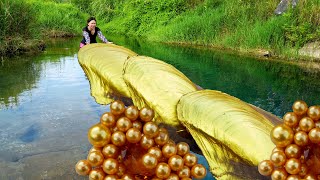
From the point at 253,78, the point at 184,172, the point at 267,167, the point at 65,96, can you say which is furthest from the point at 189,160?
the point at 253,78

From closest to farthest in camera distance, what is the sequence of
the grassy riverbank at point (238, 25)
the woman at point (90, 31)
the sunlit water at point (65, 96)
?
the sunlit water at point (65, 96) < the woman at point (90, 31) < the grassy riverbank at point (238, 25)

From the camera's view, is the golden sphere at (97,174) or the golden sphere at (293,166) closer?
the golden sphere at (293,166)

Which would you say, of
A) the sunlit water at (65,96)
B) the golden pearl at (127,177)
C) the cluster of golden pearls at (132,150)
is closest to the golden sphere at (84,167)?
the cluster of golden pearls at (132,150)

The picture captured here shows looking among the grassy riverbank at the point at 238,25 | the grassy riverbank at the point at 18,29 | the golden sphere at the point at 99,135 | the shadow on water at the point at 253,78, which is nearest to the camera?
the golden sphere at the point at 99,135

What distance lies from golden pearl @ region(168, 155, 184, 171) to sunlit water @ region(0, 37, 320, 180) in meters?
2.36

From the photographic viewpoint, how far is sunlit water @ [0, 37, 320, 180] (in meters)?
3.90

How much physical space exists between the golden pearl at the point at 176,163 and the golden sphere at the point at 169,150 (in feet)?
0.05

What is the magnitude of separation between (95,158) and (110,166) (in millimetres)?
62

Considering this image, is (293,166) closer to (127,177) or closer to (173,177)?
(173,177)

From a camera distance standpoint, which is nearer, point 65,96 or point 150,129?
point 150,129

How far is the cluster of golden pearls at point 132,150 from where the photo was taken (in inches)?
51.9

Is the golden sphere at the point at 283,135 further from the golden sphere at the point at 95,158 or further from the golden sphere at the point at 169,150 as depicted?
the golden sphere at the point at 95,158

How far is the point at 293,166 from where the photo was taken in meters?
1.22

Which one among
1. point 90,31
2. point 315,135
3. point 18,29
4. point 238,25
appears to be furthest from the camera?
point 238,25
